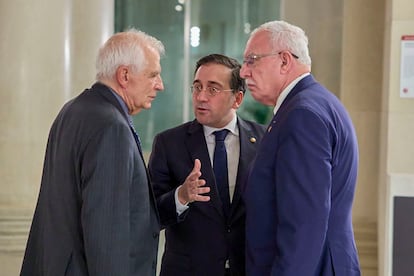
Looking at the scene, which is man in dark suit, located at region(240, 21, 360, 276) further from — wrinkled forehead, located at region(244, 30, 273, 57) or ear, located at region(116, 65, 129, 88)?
ear, located at region(116, 65, 129, 88)

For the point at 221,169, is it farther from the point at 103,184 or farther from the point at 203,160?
the point at 103,184

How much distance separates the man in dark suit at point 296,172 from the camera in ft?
6.48

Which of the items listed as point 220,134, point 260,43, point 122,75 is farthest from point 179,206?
point 260,43

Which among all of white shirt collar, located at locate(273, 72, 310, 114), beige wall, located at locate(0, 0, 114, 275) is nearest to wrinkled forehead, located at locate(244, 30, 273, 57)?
white shirt collar, located at locate(273, 72, 310, 114)

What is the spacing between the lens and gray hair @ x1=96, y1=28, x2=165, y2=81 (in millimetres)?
2232

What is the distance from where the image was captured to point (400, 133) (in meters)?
3.35

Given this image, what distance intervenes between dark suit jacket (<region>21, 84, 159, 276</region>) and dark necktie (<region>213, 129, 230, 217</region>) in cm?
42

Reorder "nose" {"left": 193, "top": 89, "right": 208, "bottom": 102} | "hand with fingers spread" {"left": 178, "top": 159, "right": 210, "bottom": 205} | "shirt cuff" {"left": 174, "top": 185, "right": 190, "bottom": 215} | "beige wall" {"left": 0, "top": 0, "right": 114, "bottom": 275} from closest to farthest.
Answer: "hand with fingers spread" {"left": 178, "top": 159, "right": 210, "bottom": 205}, "shirt cuff" {"left": 174, "top": 185, "right": 190, "bottom": 215}, "nose" {"left": 193, "top": 89, "right": 208, "bottom": 102}, "beige wall" {"left": 0, "top": 0, "right": 114, "bottom": 275}

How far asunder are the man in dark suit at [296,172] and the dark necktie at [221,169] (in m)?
0.39

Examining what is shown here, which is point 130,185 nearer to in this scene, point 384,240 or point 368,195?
point 384,240

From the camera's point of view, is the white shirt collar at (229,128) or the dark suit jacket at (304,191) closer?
the dark suit jacket at (304,191)

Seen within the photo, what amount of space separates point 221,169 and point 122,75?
67cm

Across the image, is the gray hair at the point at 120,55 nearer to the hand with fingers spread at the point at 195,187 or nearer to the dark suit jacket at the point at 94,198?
the dark suit jacket at the point at 94,198

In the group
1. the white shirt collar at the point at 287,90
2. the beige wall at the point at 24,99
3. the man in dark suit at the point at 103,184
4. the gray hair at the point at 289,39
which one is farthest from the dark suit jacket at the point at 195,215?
the beige wall at the point at 24,99
